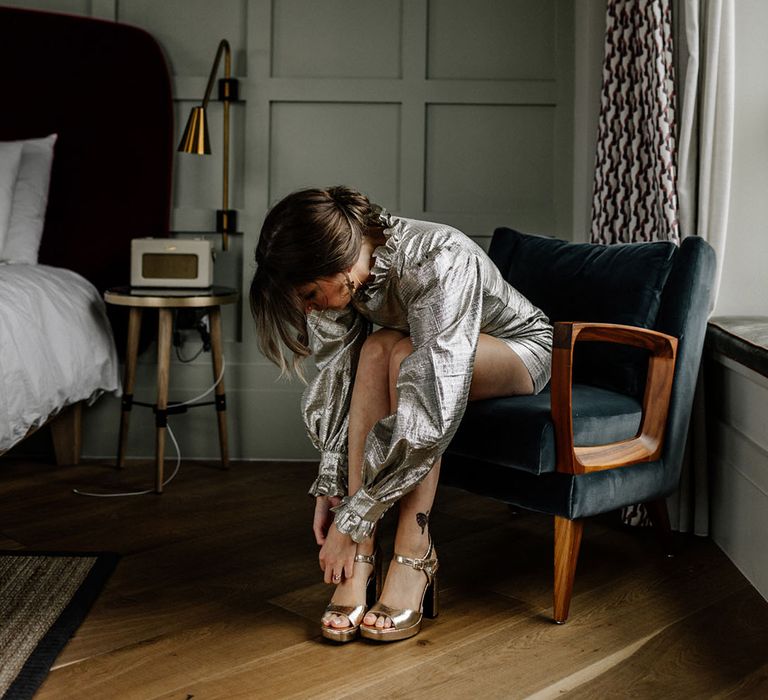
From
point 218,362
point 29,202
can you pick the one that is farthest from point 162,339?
point 29,202

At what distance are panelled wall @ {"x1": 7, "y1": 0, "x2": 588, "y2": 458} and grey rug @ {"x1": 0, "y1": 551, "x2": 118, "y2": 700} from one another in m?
1.19

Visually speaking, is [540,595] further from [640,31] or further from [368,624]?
[640,31]

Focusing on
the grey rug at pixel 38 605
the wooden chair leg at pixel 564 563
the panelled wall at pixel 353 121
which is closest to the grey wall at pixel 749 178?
the panelled wall at pixel 353 121

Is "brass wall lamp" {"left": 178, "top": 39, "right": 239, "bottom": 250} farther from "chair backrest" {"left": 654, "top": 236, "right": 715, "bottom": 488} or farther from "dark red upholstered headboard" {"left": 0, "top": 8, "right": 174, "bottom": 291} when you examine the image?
"chair backrest" {"left": 654, "top": 236, "right": 715, "bottom": 488}

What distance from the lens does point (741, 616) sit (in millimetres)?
1889

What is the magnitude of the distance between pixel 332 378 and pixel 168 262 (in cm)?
128

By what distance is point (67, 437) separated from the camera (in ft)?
10.4

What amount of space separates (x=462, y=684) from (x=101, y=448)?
2107 millimetres

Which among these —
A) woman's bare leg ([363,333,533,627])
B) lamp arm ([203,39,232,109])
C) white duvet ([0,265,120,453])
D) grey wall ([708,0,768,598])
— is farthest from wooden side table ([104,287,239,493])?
grey wall ([708,0,768,598])

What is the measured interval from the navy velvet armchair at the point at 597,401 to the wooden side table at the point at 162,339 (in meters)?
1.03

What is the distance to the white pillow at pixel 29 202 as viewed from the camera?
3.05m

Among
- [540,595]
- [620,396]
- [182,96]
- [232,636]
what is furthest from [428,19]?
[232,636]

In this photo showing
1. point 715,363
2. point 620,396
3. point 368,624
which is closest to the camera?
point 368,624

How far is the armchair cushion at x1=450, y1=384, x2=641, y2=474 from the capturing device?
5.93 feet
